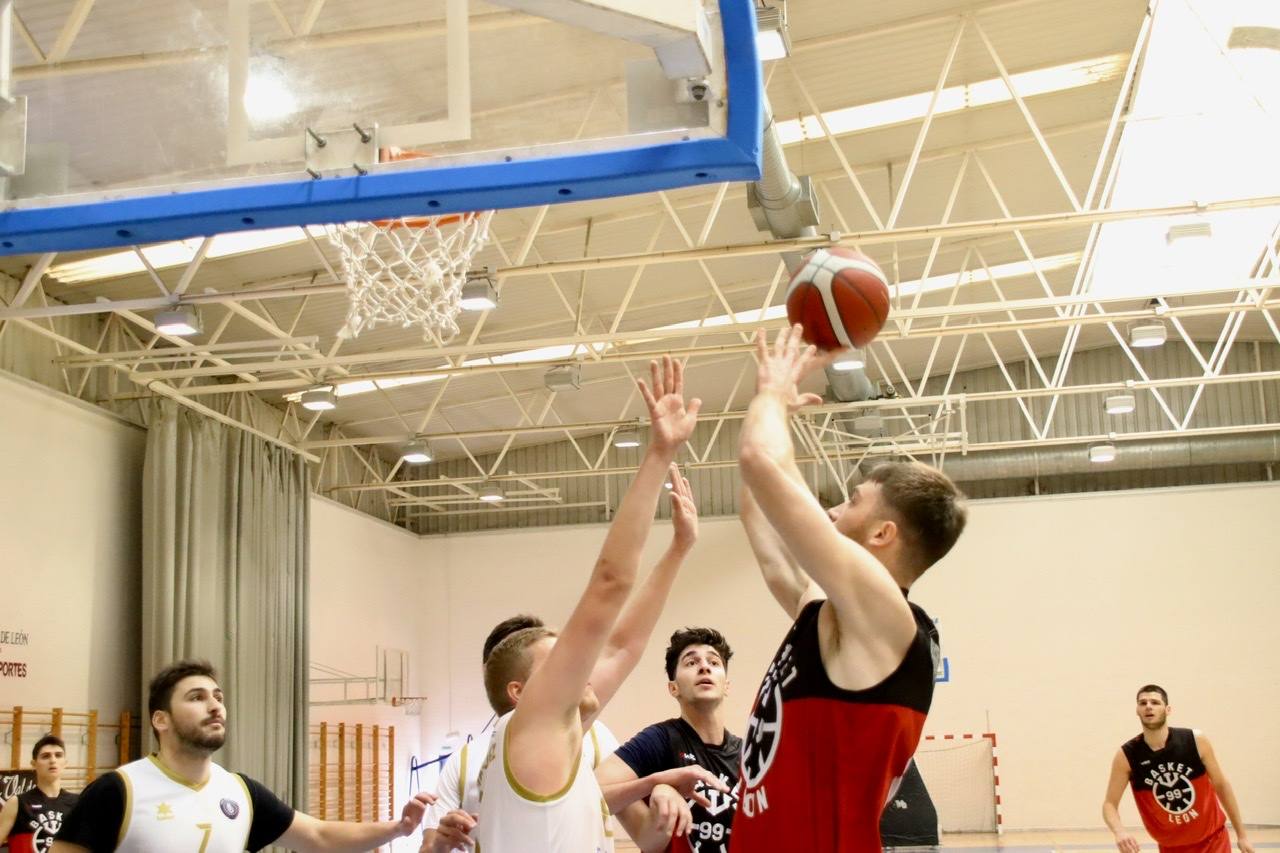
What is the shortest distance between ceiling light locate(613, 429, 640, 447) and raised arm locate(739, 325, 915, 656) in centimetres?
1753

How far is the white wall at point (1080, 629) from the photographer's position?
21062mm

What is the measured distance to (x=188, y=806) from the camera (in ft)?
16.0

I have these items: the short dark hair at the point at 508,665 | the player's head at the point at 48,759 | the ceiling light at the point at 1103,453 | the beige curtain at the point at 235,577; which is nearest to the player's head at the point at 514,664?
the short dark hair at the point at 508,665

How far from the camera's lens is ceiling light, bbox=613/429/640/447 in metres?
20.5

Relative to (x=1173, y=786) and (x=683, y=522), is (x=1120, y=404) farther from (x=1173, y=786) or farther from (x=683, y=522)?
(x=683, y=522)

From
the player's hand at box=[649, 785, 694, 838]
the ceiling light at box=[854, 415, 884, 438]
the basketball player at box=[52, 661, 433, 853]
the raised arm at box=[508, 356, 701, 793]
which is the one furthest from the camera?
the ceiling light at box=[854, 415, 884, 438]

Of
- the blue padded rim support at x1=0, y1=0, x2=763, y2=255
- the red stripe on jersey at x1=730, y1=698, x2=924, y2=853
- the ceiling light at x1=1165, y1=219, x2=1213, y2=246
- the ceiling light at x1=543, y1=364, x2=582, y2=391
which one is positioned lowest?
the red stripe on jersey at x1=730, y1=698, x2=924, y2=853

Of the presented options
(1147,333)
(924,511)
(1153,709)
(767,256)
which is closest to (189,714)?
(924,511)

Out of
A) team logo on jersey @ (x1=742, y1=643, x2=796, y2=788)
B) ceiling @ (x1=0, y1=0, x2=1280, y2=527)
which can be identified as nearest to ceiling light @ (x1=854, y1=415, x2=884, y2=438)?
ceiling @ (x1=0, y1=0, x2=1280, y2=527)

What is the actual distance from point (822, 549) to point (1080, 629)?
2041 centimetres

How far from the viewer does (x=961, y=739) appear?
70.3 ft

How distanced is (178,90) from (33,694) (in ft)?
36.4

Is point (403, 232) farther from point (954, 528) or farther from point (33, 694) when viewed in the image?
point (33, 694)

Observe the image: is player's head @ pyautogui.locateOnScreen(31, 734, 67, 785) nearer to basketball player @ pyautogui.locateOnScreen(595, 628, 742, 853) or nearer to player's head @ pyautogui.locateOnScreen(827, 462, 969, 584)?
basketball player @ pyautogui.locateOnScreen(595, 628, 742, 853)
